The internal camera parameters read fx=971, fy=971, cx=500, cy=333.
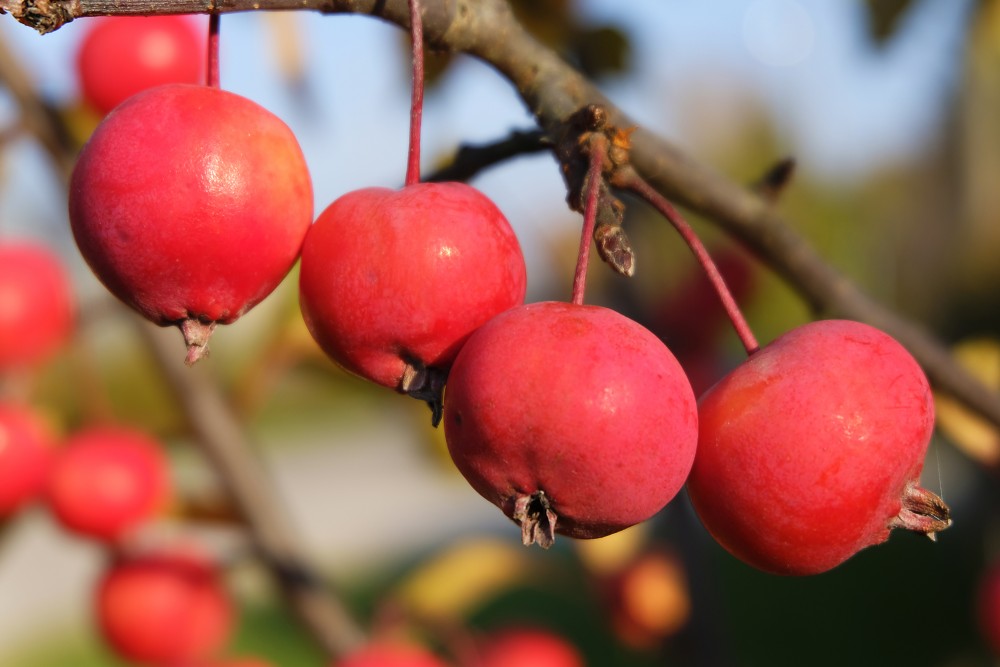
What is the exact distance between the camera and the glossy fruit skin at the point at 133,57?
1.29m

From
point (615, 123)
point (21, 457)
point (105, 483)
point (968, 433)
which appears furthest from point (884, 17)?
point (21, 457)

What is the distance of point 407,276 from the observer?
0.65 metres

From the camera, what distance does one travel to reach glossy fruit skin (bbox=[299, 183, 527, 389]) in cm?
65

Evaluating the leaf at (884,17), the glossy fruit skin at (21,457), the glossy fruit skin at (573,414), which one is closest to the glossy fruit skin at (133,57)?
the glossy fruit skin at (21,457)

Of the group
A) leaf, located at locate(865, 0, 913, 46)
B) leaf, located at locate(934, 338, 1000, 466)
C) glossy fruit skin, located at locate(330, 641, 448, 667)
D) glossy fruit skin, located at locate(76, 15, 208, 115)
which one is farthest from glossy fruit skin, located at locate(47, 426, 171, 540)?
leaf, located at locate(865, 0, 913, 46)

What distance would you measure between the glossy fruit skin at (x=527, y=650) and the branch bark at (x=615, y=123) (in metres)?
0.90

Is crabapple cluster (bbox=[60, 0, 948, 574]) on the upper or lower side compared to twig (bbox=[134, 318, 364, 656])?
upper

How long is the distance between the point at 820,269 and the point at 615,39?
74cm

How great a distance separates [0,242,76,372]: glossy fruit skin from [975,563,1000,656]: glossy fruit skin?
1.66 metres

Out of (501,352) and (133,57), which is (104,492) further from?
(501,352)

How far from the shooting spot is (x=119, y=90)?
131cm

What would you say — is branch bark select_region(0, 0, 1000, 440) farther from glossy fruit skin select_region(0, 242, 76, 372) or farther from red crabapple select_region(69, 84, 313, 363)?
glossy fruit skin select_region(0, 242, 76, 372)

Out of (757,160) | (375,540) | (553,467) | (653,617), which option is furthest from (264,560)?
(757,160)

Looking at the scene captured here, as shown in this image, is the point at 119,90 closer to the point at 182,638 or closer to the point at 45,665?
the point at 182,638
